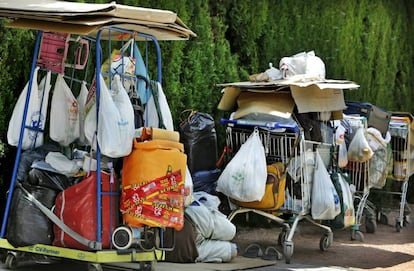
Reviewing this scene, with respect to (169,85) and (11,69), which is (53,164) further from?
(169,85)

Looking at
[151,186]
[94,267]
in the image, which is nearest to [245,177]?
[151,186]

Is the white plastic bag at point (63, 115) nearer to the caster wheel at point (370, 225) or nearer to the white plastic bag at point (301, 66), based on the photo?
the white plastic bag at point (301, 66)

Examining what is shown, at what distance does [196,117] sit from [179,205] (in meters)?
2.12

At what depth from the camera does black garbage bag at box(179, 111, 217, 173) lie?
9055 millimetres

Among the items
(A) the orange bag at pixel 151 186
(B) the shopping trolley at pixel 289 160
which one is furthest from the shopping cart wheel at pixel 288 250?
(A) the orange bag at pixel 151 186

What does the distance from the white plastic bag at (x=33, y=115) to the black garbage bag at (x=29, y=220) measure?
435 millimetres

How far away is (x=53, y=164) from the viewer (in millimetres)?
7395

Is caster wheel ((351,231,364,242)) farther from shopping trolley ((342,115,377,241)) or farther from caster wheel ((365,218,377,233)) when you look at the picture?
caster wheel ((365,218,377,233))

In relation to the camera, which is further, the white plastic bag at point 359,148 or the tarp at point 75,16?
the white plastic bag at point 359,148

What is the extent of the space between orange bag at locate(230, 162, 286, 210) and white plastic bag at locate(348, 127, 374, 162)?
6.13 ft

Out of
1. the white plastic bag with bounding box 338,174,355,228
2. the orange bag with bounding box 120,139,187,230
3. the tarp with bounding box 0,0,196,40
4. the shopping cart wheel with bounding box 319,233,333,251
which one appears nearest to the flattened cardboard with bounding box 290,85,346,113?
the white plastic bag with bounding box 338,174,355,228

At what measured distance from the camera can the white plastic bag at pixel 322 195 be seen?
927 cm

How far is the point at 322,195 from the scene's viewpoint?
929cm

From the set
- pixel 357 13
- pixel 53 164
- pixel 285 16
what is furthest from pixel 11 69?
pixel 357 13
